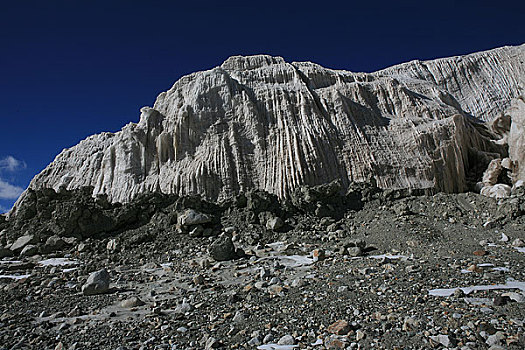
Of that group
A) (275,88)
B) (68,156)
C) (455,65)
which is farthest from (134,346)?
(455,65)

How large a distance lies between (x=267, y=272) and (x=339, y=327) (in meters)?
4.12

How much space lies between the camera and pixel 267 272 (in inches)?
365

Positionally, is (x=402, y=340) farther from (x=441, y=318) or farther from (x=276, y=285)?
(x=276, y=285)

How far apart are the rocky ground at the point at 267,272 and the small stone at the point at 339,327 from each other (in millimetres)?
30

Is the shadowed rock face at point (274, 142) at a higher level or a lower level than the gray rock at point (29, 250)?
higher

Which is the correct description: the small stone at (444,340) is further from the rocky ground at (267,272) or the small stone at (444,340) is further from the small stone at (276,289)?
the small stone at (276,289)

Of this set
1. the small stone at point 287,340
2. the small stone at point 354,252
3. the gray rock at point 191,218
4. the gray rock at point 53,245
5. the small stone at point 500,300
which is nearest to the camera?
the small stone at point 287,340

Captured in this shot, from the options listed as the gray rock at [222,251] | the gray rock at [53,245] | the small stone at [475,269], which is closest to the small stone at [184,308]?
the gray rock at [222,251]

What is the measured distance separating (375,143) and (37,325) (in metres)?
19.1

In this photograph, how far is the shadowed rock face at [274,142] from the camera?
18969mm

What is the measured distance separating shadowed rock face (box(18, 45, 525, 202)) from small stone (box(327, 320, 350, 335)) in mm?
12588

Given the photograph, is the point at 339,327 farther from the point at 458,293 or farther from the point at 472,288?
the point at 472,288

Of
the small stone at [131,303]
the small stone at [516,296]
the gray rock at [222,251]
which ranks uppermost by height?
the gray rock at [222,251]

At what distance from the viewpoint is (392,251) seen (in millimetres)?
10828
